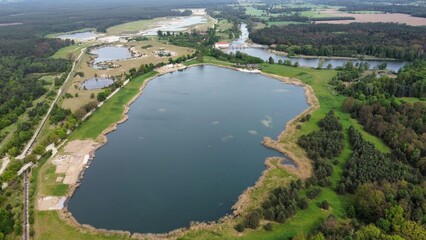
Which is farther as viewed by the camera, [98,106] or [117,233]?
[98,106]

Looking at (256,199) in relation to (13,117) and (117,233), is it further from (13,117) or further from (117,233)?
(13,117)

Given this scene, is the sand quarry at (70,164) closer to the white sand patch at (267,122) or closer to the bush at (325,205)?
the white sand patch at (267,122)

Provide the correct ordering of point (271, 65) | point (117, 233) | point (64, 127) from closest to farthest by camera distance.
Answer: point (117, 233) < point (64, 127) < point (271, 65)

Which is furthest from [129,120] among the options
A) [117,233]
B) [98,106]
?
[117,233]

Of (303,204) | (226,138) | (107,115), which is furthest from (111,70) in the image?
(303,204)

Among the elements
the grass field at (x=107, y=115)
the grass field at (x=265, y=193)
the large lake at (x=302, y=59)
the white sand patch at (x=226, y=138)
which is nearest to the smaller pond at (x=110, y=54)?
the grass field at (x=107, y=115)

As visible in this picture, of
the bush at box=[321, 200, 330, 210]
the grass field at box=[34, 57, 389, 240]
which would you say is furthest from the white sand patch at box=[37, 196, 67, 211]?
the bush at box=[321, 200, 330, 210]

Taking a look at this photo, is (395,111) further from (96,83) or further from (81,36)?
(81,36)
